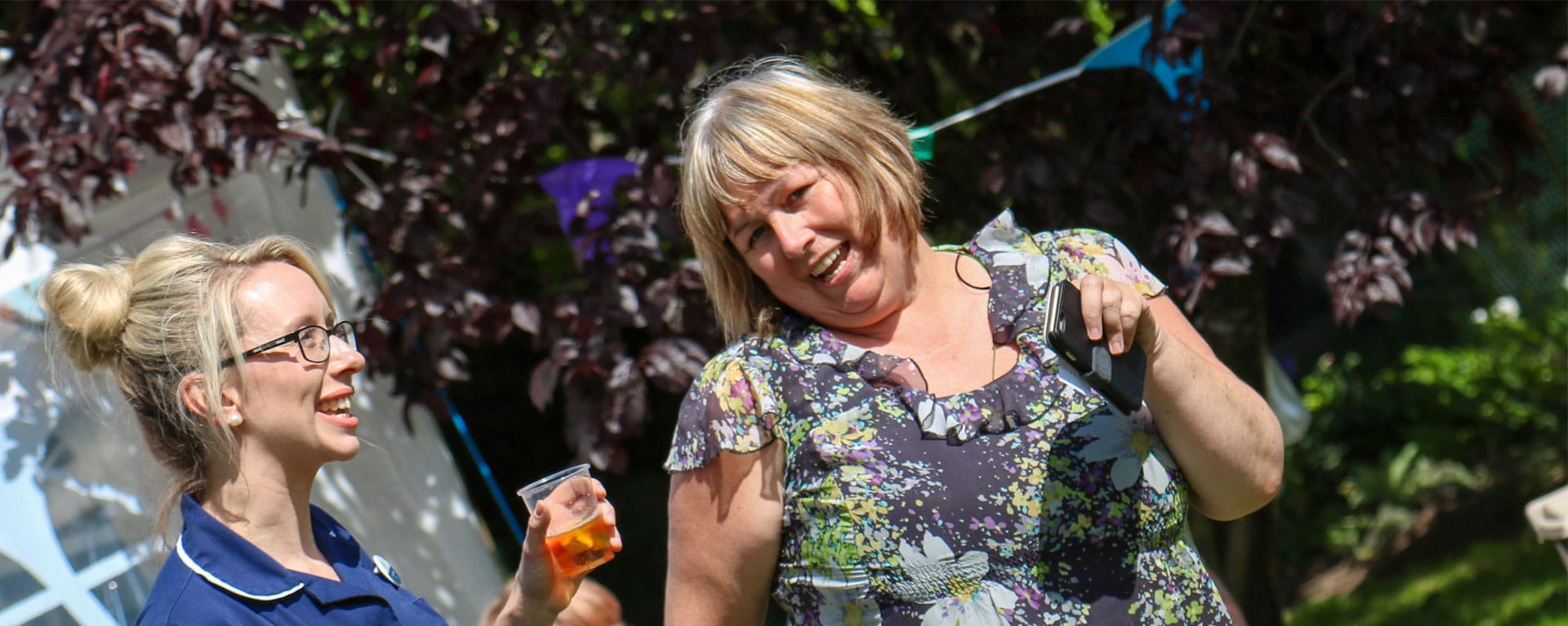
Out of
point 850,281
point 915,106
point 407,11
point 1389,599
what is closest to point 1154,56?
point 915,106

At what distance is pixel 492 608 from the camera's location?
2.51 meters

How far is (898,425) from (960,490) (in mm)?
117

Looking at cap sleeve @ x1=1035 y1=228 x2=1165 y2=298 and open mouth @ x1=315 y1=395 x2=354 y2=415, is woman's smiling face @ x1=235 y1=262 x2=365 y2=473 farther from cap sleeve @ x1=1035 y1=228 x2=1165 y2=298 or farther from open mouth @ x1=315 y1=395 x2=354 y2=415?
cap sleeve @ x1=1035 y1=228 x2=1165 y2=298

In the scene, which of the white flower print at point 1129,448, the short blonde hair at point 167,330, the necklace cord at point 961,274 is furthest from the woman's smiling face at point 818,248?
the short blonde hair at point 167,330

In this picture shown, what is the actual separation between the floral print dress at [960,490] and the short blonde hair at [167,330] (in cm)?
61

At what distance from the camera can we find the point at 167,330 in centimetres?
169

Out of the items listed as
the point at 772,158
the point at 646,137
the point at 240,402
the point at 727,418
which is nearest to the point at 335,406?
the point at 240,402

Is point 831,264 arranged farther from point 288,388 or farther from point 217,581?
point 217,581

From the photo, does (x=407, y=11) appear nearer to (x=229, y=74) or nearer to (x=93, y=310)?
(x=229, y=74)

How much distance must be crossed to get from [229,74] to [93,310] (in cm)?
113

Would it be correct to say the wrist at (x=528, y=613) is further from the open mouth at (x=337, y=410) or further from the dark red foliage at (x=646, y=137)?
the dark red foliage at (x=646, y=137)

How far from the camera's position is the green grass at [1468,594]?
14.8 ft

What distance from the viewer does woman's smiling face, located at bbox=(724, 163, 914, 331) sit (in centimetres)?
180

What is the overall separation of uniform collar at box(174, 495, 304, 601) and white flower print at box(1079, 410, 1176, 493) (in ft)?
3.40
